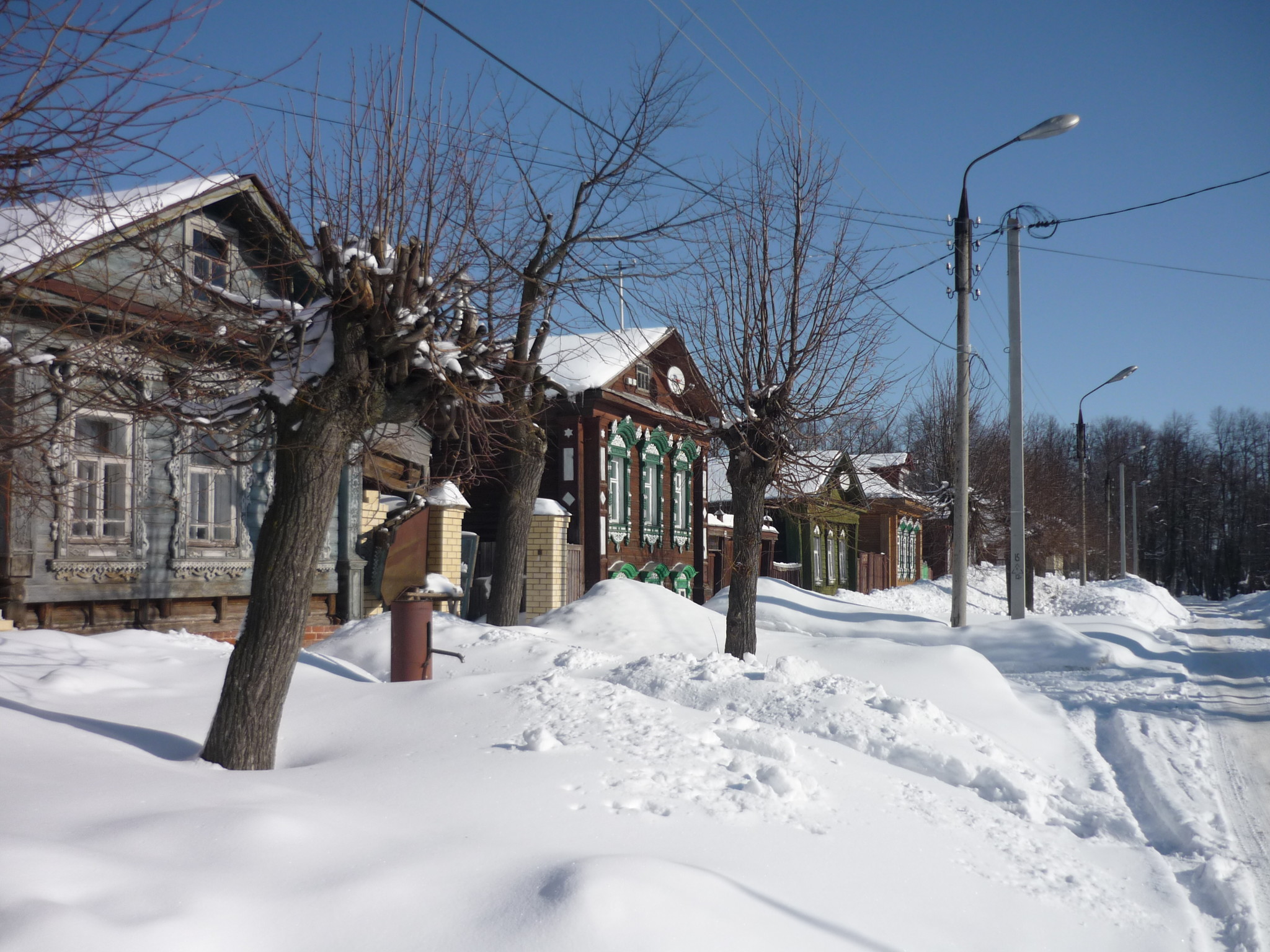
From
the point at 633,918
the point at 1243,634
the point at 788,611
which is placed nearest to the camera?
the point at 633,918

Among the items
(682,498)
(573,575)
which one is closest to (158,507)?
(573,575)

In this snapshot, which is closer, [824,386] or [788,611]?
[824,386]

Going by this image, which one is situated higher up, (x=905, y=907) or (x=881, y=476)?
(x=881, y=476)

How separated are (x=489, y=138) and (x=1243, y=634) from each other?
22.8 metres

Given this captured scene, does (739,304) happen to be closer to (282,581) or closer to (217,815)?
(282,581)

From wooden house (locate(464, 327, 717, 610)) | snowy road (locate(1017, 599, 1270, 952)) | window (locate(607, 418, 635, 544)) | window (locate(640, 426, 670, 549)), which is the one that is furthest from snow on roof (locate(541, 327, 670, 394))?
snowy road (locate(1017, 599, 1270, 952))

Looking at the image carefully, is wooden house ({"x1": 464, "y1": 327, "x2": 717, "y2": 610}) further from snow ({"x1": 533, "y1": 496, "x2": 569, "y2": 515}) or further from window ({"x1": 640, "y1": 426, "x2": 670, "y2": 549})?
snow ({"x1": 533, "y1": 496, "x2": 569, "y2": 515})

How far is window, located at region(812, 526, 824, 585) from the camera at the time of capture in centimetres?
3192

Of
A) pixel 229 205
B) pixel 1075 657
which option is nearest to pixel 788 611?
pixel 1075 657

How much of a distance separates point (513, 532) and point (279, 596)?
21.9ft

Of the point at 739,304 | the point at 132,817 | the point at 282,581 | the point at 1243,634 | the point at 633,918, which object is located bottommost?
the point at 1243,634

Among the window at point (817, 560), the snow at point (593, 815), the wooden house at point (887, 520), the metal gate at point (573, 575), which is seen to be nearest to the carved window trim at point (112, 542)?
the snow at point (593, 815)

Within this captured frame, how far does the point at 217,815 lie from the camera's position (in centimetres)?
337

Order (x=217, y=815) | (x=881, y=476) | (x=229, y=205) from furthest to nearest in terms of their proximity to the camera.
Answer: (x=881, y=476), (x=229, y=205), (x=217, y=815)
